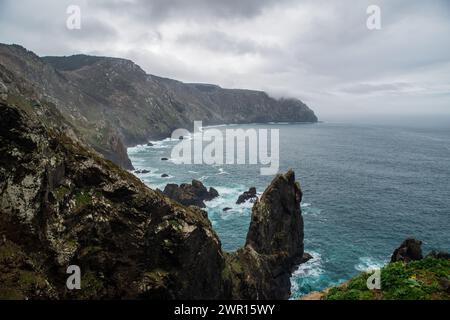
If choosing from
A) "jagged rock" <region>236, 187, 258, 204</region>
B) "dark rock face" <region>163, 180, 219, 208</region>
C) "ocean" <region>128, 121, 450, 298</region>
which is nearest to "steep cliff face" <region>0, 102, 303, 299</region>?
"ocean" <region>128, 121, 450, 298</region>

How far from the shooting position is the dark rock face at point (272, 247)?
40.1m

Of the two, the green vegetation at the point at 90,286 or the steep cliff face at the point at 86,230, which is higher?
the steep cliff face at the point at 86,230

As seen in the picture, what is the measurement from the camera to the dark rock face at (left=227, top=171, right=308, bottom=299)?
40.1 meters

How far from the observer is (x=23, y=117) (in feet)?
83.3

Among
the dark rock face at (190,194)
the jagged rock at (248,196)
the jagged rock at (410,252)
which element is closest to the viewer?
the jagged rock at (410,252)

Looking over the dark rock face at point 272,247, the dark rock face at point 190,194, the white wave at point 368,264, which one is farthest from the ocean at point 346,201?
the dark rock face at point 272,247

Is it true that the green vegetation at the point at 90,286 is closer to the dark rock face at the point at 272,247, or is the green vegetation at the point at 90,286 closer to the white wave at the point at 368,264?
the dark rock face at the point at 272,247

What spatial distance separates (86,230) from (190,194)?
56.0m

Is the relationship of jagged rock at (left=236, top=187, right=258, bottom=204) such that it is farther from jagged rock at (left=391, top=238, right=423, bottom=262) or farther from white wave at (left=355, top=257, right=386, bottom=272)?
jagged rock at (left=391, top=238, right=423, bottom=262)

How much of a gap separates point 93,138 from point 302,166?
77.3 meters

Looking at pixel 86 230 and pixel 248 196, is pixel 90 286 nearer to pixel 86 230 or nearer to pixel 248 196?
pixel 86 230

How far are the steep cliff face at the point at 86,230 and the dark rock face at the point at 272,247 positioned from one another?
533 cm

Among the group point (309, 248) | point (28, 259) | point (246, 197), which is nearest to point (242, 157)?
point (246, 197)

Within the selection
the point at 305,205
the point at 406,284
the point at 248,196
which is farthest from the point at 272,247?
the point at 248,196
